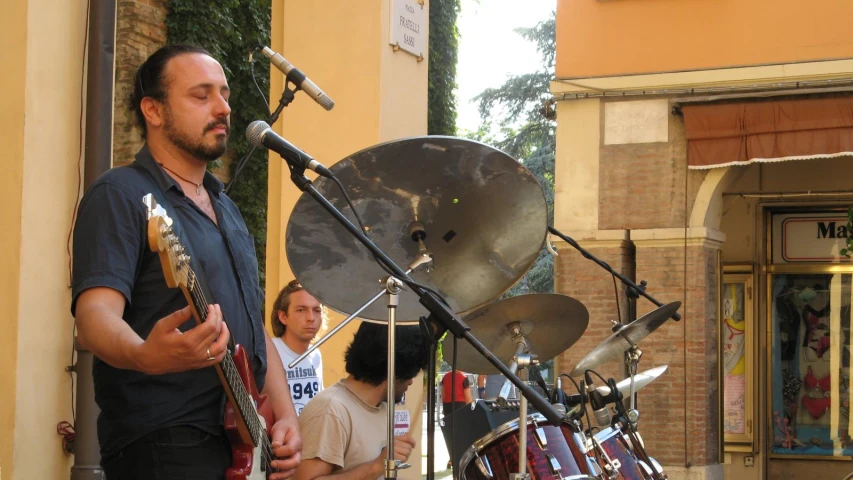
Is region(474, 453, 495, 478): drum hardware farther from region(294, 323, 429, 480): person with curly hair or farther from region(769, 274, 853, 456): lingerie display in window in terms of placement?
region(769, 274, 853, 456): lingerie display in window

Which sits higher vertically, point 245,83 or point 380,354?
point 245,83

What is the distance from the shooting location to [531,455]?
15.9 ft

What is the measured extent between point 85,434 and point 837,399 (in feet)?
31.8

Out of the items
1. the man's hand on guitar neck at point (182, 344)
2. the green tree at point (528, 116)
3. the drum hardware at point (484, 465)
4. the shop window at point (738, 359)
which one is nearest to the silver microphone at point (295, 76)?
the man's hand on guitar neck at point (182, 344)

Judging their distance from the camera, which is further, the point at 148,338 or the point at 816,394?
the point at 816,394

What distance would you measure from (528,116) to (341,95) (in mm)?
28314

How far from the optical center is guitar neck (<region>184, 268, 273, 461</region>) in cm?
248

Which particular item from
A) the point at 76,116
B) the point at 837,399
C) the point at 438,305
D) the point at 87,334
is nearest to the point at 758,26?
the point at 837,399

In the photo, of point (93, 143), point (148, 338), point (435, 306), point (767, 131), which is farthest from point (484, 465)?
point (767, 131)

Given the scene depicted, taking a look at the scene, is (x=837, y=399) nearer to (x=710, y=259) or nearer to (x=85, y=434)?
(x=710, y=259)

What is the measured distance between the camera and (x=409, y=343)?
14.1ft

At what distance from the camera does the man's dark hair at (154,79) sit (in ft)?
9.73

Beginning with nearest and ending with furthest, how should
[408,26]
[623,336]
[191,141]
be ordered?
[191,141], [408,26], [623,336]

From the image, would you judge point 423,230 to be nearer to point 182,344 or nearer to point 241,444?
point 241,444
